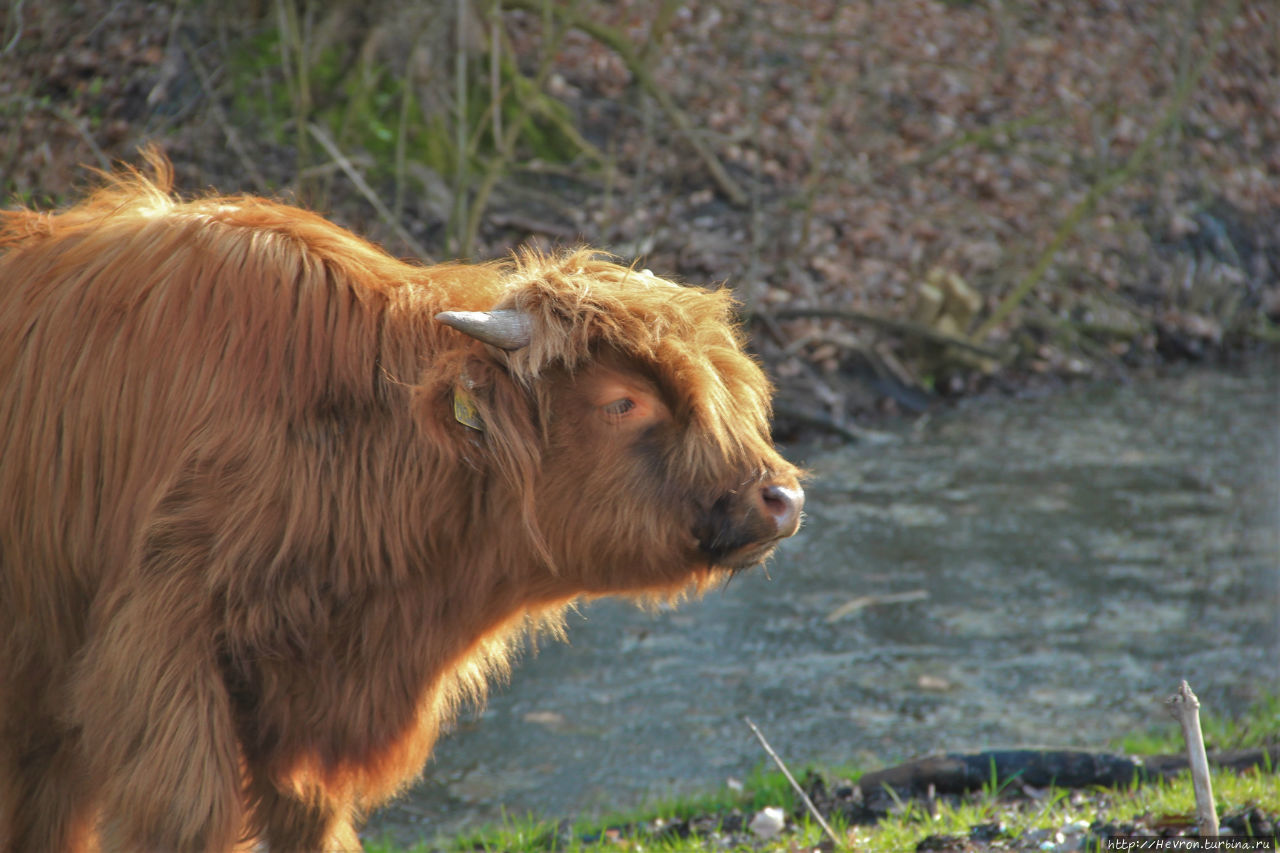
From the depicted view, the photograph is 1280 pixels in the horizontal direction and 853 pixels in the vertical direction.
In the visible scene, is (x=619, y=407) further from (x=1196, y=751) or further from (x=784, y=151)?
(x=784, y=151)

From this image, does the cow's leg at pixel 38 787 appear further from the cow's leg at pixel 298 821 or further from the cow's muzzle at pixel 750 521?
the cow's muzzle at pixel 750 521

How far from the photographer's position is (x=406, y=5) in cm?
938

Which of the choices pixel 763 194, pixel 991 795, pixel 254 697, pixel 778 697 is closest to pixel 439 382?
pixel 254 697

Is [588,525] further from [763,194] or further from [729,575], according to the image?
[763,194]

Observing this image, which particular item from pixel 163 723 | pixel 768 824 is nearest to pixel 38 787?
pixel 163 723

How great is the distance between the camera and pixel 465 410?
2830mm

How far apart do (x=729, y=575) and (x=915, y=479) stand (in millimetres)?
5170

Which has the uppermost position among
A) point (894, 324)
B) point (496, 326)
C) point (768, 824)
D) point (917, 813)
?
point (496, 326)

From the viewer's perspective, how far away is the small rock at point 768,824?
3775mm

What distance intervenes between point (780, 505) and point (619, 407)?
45 centimetres

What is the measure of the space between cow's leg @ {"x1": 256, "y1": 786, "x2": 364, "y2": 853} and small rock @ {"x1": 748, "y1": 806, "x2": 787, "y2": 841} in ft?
4.08

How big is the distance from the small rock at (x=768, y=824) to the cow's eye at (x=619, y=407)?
1523 millimetres

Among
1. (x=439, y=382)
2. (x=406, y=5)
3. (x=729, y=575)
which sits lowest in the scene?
(x=729, y=575)

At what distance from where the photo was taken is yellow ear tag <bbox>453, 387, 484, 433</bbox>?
282 cm
